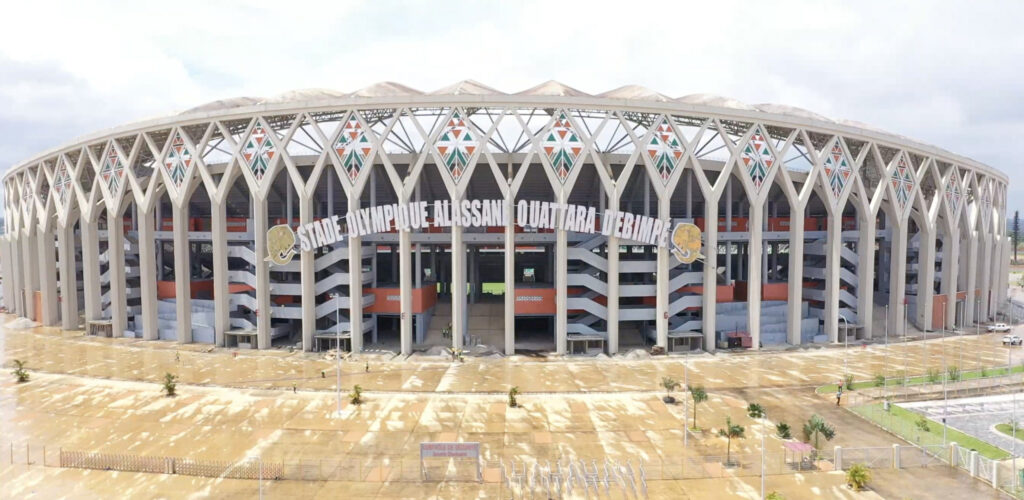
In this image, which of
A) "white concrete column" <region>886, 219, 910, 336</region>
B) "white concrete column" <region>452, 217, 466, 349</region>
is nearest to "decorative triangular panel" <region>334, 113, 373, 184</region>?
"white concrete column" <region>452, 217, 466, 349</region>

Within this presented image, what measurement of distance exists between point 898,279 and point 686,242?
28.7 metres

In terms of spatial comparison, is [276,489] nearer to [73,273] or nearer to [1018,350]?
[73,273]

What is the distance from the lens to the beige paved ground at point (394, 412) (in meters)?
23.8

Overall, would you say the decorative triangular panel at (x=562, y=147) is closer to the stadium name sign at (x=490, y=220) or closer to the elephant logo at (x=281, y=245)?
the stadium name sign at (x=490, y=220)

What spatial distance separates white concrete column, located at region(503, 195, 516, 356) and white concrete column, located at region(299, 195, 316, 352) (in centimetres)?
2002

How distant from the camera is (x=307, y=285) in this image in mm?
50562

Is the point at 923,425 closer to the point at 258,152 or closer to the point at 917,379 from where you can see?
the point at 917,379

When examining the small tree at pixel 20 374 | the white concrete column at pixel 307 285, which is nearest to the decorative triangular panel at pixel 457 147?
the white concrete column at pixel 307 285

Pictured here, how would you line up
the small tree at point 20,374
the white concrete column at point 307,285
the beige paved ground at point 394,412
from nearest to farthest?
the beige paved ground at point 394,412, the small tree at point 20,374, the white concrete column at point 307,285

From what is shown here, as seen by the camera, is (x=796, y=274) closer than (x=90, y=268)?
Yes

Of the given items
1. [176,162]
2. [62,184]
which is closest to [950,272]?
[176,162]

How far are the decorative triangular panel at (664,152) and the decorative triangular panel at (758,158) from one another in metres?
7.37

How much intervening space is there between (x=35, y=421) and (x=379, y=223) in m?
28.0

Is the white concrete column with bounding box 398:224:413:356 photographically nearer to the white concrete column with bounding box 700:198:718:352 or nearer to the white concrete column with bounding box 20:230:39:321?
the white concrete column with bounding box 700:198:718:352
